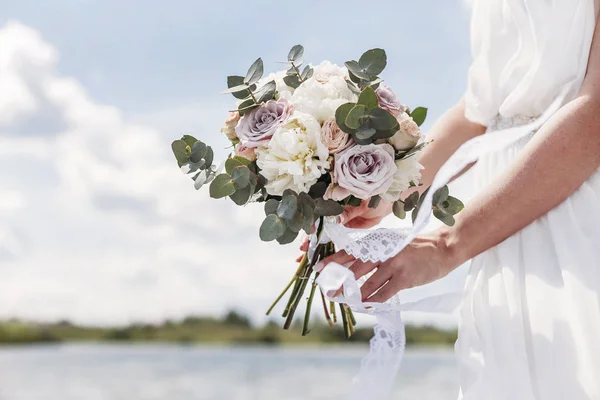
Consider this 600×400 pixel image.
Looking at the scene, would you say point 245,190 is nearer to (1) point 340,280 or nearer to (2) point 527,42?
(1) point 340,280

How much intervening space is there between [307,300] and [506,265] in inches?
16.1

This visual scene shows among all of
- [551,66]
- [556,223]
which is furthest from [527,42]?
[556,223]

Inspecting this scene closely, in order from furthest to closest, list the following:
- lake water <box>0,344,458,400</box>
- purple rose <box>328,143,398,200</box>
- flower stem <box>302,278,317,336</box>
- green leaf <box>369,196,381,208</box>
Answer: lake water <box>0,344,458,400</box>, flower stem <box>302,278,317,336</box>, green leaf <box>369,196,381,208</box>, purple rose <box>328,143,398,200</box>

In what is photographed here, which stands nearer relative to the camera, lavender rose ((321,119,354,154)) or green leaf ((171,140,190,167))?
lavender rose ((321,119,354,154))

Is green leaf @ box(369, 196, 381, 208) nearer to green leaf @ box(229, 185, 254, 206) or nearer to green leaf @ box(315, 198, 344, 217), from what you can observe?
green leaf @ box(315, 198, 344, 217)

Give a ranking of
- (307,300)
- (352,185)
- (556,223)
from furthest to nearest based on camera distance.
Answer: (307,300), (556,223), (352,185)

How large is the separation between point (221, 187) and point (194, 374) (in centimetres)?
1367

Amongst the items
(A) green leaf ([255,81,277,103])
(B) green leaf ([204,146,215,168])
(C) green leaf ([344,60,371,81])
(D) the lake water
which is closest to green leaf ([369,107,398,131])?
(C) green leaf ([344,60,371,81])

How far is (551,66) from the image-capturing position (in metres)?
1.40

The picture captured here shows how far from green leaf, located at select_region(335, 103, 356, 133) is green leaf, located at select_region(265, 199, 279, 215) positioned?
187 millimetres

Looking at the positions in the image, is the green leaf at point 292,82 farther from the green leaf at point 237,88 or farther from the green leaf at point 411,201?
the green leaf at point 411,201

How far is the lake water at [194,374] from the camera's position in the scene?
11.2m

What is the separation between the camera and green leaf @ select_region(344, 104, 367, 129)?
1220mm

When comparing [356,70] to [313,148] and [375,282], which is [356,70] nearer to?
[313,148]
